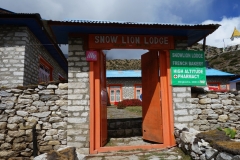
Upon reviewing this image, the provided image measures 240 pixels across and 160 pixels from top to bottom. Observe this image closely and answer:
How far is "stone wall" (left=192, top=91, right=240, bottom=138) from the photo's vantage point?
6.44 m

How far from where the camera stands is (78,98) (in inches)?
227

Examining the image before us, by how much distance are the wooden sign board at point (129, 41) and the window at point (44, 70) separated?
201 inches

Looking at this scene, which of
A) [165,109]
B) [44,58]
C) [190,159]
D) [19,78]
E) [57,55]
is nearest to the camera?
[190,159]

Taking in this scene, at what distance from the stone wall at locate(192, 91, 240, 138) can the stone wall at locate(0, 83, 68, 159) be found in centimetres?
389

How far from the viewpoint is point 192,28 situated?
5875 millimetres

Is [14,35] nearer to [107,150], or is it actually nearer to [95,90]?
[95,90]

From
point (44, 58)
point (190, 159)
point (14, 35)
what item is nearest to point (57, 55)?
point (44, 58)

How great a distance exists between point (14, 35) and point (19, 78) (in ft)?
5.18

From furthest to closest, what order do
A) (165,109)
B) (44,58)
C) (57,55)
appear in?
(57,55) < (44,58) < (165,109)

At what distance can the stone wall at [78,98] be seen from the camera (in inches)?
221

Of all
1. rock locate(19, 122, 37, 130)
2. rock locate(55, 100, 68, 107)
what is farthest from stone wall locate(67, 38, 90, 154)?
rock locate(19, 122, 37, 130)

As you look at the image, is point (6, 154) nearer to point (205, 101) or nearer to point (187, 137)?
point (187, 137)

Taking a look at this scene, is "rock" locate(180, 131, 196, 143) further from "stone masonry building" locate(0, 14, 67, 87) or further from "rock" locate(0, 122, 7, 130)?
"stone masonry building" locate(0, 14, 67, 87)

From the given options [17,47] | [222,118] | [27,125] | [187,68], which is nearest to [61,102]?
[27,125]
